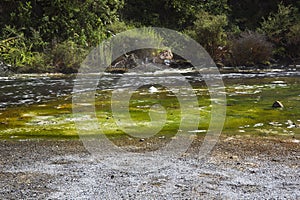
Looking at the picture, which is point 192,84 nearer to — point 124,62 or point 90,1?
point 124,62

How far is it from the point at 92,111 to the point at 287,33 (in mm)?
13557

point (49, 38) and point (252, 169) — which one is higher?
point (49, 38)

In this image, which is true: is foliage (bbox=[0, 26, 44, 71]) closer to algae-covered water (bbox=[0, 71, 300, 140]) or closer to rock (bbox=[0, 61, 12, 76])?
rock (bbox=[0, 61, 12, 76])

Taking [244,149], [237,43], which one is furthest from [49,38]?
[244,149]

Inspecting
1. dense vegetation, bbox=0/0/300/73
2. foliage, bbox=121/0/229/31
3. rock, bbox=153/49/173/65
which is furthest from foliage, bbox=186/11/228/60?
foliage, bbox=121/0/229/31

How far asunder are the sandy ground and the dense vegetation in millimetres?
9296

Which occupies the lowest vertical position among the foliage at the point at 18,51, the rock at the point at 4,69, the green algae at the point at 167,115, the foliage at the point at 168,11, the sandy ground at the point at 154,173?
the sandy ground at the point at 154,173

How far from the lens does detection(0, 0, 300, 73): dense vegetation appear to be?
13.9 meters

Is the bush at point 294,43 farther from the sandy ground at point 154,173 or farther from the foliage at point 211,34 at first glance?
the sandy ground at point 154,173

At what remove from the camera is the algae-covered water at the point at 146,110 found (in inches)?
184

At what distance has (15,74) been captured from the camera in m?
13.2

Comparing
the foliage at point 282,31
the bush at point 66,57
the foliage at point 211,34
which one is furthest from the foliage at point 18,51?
the foliage at point 282,31

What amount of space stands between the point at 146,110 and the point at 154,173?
9.38ft

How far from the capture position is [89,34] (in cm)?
1586
